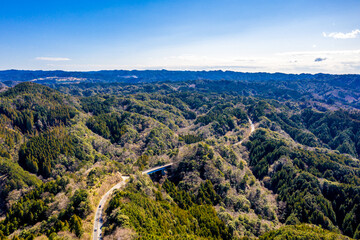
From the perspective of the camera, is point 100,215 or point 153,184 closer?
point 100,215

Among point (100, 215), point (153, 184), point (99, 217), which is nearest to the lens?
point (99, 217)

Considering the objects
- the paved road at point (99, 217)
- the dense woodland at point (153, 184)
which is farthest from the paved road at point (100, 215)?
the dense woodland at point (153, 184)

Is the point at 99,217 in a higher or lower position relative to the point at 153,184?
higher

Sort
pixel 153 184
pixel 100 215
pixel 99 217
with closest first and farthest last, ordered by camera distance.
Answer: pixel 99 217, pixel 100 215, pixel 153 184

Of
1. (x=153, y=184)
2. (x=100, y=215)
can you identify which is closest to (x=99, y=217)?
(x=100, y=215)

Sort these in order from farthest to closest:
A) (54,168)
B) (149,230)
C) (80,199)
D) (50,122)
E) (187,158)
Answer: (50,122) < (54,168) < (187,158) < (80,199) < (149,230)

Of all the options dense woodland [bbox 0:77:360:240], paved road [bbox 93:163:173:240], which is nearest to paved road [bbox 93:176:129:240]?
paved road [bbox 93:163:173:240]

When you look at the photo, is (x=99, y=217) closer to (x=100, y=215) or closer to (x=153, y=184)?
(x=100, y=215)

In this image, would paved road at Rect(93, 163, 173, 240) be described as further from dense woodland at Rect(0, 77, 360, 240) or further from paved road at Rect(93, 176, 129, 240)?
dense woodland at Rect(0, 77, 360, 240)

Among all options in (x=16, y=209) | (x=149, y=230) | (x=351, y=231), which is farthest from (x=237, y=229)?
(x=16, y=209)

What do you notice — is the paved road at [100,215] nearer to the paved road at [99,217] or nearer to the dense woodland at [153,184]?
the paved road at [99,217]

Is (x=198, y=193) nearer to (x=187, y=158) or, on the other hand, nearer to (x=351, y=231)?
(x=187, y=158)
